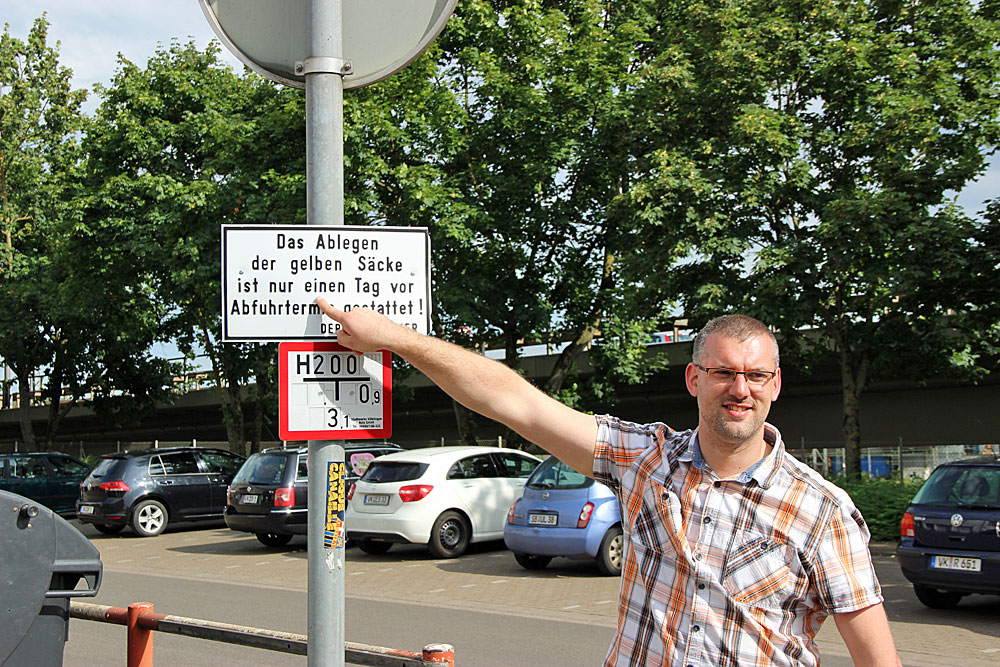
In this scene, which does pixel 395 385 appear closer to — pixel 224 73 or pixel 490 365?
pixel 224 73

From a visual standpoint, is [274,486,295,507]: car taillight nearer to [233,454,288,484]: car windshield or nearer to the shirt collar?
[233,454,288,484]: car windshield

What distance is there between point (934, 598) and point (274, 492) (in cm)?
1086

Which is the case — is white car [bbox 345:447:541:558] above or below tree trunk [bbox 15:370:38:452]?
below

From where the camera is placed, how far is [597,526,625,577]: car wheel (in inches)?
563

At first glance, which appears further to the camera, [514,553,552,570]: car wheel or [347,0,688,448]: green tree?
[347,0,688,448]: green tree

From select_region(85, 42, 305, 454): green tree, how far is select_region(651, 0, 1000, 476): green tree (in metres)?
9.11

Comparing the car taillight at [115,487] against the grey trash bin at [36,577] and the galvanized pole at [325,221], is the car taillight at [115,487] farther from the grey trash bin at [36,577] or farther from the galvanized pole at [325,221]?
the galvanized pole at [325,221]

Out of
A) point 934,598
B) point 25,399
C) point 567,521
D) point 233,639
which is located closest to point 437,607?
point 567,521

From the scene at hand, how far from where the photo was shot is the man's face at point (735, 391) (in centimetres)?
262

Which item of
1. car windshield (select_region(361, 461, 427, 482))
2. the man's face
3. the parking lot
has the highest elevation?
the man's face

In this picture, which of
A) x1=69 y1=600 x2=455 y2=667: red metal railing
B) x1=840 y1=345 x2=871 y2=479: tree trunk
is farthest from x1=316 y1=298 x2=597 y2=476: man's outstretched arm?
x1=840 y1=345 x2=871 y2=479: tree trunk

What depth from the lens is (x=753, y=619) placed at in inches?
98.7

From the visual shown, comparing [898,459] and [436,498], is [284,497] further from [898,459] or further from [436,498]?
[898,459]

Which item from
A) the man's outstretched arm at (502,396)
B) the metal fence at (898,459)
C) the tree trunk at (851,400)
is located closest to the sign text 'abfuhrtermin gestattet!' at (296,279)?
the man's outstretched arm at (502,396)
